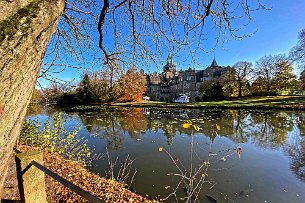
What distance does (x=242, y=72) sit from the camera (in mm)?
46969

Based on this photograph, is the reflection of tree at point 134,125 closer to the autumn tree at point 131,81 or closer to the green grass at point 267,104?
the autumn tree at point 131,81

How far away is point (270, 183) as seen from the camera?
6.00 m

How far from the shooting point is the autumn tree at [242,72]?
1837 inches

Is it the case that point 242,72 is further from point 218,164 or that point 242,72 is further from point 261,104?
point 218,164

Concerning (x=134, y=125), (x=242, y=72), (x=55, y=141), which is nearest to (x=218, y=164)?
(x=55, y=141)

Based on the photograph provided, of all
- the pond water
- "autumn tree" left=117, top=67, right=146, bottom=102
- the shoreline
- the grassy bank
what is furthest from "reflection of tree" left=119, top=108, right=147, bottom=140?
the grassy bank

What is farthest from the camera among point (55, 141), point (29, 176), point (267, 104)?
point (267, 104)

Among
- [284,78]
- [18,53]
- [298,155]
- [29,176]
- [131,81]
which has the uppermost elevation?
[284,78]

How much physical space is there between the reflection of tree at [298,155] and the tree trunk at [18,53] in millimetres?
7589

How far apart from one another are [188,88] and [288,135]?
5541 centimetres

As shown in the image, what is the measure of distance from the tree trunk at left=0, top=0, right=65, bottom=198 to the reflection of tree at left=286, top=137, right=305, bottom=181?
299 inches

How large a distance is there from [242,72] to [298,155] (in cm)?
4237

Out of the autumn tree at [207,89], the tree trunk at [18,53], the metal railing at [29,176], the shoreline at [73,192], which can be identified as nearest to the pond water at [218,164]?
the shoreline at [73,192]

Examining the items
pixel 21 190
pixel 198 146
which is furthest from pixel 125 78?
pixel 198 146
